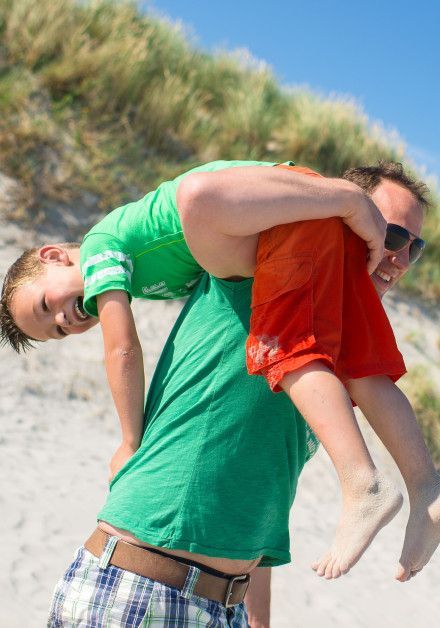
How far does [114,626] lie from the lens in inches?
58.8

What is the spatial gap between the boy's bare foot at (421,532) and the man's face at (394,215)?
54cm

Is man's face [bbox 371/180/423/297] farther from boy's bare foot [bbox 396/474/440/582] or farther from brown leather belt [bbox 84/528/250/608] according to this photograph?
brown leather belt [bbox 84/528/250/608]

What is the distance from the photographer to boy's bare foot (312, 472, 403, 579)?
4.36 ft

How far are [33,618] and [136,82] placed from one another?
658 cm

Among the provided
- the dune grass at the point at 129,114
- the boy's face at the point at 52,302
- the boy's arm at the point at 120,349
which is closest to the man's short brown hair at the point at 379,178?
the boy's arm at the point at 120,349

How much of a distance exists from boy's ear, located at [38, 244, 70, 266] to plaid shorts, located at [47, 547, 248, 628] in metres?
0.99

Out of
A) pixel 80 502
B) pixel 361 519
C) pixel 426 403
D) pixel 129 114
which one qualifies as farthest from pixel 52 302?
pixel 129 114

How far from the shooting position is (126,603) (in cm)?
150

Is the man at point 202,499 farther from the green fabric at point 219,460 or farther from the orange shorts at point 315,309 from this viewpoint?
the orange shorts at point 315,309

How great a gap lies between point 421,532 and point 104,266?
0.99m

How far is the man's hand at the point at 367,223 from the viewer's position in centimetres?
142

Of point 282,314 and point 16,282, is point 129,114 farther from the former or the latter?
point 282,314

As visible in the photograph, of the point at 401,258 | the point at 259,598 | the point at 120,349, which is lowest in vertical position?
the point at 259,598

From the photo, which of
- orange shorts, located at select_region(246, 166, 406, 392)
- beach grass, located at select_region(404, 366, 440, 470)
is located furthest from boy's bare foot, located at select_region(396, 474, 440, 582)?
beach grass, located at select_region(404, 366, 440, 470)
